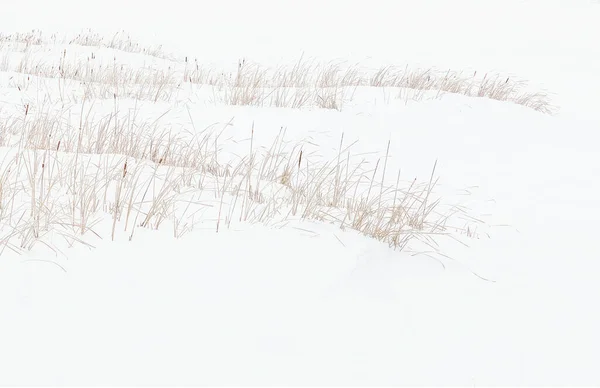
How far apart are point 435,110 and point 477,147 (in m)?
0.90

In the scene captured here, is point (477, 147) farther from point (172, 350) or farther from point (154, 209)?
point (172, 350)

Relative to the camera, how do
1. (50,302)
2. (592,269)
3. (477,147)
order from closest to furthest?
(50,302) → (592,269) → (477,147)

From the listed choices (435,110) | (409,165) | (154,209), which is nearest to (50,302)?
(154,209)

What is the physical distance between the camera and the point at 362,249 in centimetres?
240

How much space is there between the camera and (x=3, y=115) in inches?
205

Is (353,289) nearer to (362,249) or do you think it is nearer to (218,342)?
(362,249)

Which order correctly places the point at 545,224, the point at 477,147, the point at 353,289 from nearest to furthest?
the point at 353,289, the point at 545,224, the point at 477,147

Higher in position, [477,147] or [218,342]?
[477,147]

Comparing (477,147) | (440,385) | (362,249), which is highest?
(477,147)

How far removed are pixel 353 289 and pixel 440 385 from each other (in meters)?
0.54

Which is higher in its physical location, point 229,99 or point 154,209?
point 229,99

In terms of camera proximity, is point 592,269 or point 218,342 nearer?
point 218,342

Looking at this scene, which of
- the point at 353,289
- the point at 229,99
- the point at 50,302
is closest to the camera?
the point at 50,302

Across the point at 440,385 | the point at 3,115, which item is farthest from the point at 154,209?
the point at 3,115
